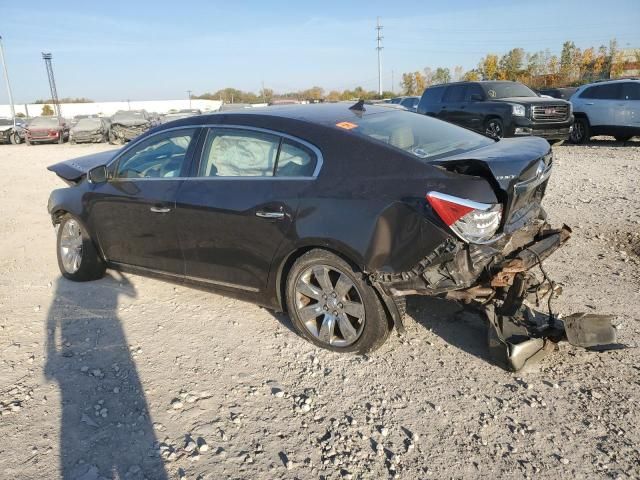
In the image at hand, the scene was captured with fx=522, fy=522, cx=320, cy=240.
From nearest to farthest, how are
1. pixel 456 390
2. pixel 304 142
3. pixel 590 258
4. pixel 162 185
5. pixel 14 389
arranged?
pixel 456 390 < pixel 14 389 < pixel 304 142 < pixel 162 185 < pixel 590 258

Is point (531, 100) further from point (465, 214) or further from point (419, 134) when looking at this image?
point (465, 214)

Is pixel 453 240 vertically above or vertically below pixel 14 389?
above

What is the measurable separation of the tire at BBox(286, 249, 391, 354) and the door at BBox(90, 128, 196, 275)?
1204mm

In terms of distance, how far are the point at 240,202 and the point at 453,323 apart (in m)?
1.84

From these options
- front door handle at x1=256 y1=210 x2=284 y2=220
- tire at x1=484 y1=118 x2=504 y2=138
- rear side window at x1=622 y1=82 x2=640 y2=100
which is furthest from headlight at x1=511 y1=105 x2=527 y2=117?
front door handle at x1=256 y1=210 x2=284 y2=220

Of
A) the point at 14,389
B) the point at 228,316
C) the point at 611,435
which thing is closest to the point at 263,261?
the point at 228,316

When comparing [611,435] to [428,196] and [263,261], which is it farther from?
[263,261]

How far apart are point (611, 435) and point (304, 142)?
248 centimetres

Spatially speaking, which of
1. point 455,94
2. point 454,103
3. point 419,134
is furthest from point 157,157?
point 455,94

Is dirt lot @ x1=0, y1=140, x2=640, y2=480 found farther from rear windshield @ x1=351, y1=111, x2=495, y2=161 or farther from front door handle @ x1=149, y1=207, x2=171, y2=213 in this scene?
rear windshield @ x1=351, y1=111, x2=495, y2=161

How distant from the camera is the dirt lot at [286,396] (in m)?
2.59

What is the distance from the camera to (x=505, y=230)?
317 cm

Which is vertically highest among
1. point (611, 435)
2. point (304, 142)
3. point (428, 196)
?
point (304, 142)

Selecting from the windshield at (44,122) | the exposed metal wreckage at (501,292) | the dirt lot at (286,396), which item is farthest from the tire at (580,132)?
the windshield at (44,122)
